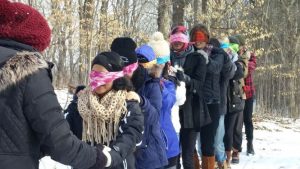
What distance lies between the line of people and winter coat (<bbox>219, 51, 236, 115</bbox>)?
14mm

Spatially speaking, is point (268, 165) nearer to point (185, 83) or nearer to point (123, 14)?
point (185, 83)

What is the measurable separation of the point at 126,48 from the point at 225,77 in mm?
2936

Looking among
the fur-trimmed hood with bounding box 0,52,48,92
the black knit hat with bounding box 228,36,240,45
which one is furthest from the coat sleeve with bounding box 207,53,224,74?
the fur-trimmed hood with bounding box 0,52,48,92

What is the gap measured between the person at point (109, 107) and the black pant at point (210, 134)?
9.62 feet

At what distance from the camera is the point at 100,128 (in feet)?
11.0

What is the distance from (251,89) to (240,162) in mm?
1264

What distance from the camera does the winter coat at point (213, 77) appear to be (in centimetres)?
619

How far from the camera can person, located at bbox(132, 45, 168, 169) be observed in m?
3.87

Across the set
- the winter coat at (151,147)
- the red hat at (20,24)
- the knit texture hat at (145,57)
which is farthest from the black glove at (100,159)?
the knit texture hat at (145,57)

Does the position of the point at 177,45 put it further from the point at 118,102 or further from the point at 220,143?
the point at 118,102

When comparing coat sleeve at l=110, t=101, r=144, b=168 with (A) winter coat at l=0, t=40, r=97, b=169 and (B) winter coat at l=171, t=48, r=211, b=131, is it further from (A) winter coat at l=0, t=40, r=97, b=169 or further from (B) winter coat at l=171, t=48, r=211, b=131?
(B) winter coat at l=171, t=48, r=211, b=131

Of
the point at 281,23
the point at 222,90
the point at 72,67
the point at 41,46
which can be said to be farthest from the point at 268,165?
the point at 281,23

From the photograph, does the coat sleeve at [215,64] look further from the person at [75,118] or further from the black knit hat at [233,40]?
the person at [75,118]

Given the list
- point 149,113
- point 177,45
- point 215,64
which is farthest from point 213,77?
point 149,113
